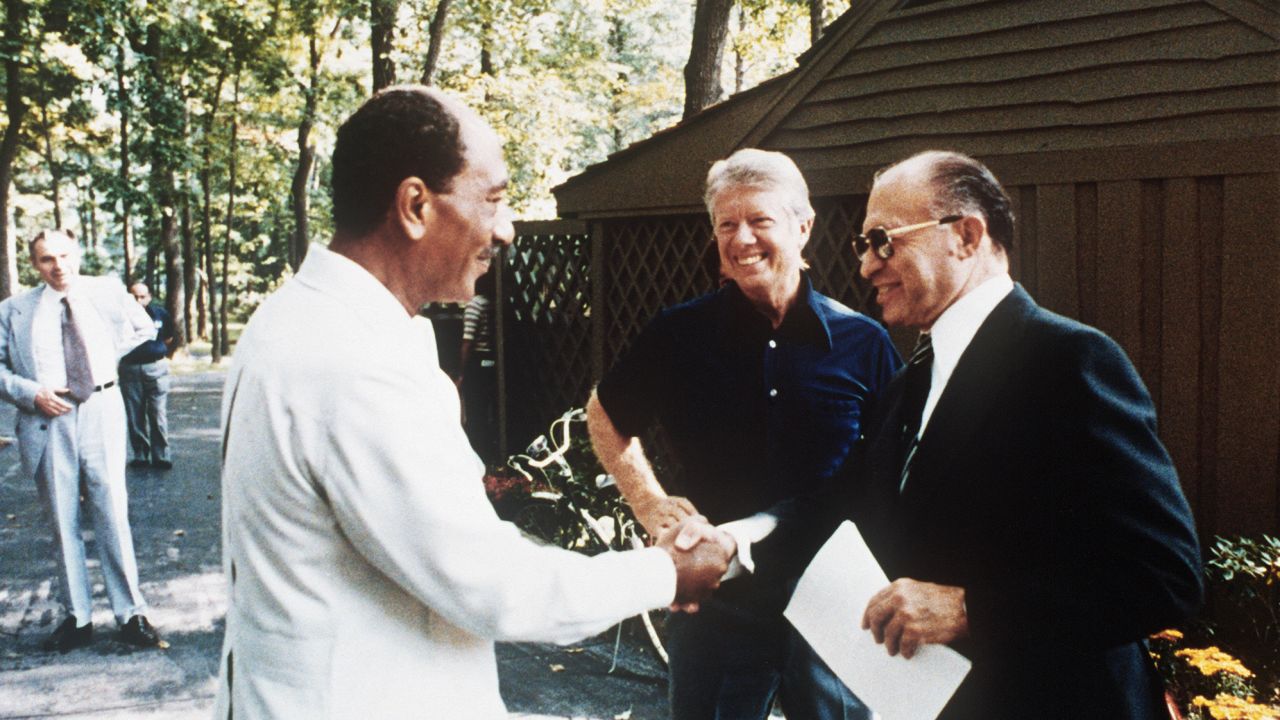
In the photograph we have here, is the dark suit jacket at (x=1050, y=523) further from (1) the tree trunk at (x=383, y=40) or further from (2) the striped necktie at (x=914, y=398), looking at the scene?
(1) the tree trunk at (x=383, y=40)

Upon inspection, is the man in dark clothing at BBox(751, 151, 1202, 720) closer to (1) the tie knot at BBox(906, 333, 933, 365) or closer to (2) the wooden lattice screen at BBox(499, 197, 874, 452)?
(1) the tie knot at BBox(906, 333, 933, 365)

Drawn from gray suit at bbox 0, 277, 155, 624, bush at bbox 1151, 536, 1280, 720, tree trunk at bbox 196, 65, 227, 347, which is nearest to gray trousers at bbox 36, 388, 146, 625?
gray suit at bbox 0, 277, 155, 624

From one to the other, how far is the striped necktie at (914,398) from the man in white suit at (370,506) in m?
0.68

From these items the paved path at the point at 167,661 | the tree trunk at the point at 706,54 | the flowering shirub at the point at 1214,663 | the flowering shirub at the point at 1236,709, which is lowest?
the paved path at the point at 167,661

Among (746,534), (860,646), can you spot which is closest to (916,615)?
(860,646)

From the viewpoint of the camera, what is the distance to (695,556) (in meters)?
2.25

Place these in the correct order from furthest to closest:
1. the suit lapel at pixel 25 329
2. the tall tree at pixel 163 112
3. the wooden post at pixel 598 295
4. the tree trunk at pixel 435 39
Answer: the tall tree at pixel 163 112
the tree trunk at pixel 435 39
the wooden post at pixel 598 295
the suit lapel at pixel 25 329

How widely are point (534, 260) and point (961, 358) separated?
8.26m

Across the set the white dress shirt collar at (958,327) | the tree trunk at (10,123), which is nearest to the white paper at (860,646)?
the white dress shirt collar at (958,327)

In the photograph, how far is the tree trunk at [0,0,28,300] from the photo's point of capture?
58.1 ft

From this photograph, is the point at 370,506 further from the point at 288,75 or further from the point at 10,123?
the point at 10,123

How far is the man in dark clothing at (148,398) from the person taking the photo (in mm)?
11266

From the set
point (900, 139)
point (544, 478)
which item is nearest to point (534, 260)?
point (544, 478)

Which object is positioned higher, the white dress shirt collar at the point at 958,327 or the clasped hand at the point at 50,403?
the white dress shirt collar at the point at 958,327
